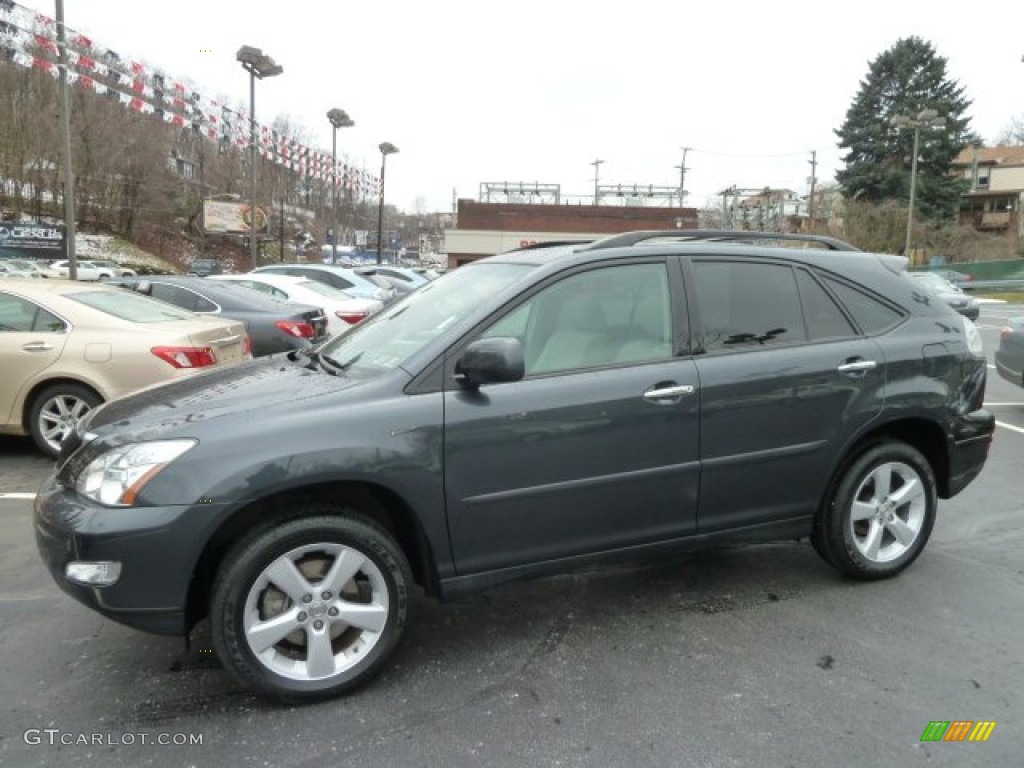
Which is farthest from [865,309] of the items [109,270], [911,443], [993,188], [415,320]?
[993,188]

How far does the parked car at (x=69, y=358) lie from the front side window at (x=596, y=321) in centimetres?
373

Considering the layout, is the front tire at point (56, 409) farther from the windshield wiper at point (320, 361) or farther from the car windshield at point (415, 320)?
the car windshield at point (415, 320)

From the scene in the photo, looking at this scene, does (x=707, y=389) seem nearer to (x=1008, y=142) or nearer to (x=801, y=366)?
(x=801, y=366)

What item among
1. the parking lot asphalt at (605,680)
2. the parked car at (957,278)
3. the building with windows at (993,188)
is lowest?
the parking lot asphalt at (605,680)

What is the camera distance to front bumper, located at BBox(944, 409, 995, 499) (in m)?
3.95

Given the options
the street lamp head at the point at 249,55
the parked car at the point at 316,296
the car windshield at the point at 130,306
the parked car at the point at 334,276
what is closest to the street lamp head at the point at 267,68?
the street lamp head at the point at 249,55

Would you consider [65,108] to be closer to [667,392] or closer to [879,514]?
[667,392]

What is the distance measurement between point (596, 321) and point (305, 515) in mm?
1465

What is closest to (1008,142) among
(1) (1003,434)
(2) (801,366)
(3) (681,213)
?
(3) (681,213)

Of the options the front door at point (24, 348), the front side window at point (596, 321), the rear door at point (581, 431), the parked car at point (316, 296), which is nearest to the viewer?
the rear door at point (581, 431)

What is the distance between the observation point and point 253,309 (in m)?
9.47

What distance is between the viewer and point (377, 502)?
9.83 ft

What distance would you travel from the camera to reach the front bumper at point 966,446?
3.95 meters

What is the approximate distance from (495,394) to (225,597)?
1.23m
